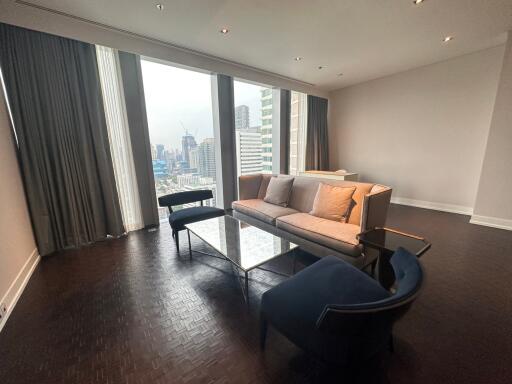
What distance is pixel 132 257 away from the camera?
7.95 ft

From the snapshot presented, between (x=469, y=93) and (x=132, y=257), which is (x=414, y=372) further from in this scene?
(x=469, y=93)

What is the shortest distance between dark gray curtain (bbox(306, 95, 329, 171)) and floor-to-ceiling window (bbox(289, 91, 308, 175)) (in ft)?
0.36

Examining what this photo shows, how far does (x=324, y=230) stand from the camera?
80.4 inches

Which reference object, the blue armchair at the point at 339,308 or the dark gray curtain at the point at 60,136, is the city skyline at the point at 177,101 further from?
the blue armchair at the point at 339,308

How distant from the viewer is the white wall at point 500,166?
9.41ft

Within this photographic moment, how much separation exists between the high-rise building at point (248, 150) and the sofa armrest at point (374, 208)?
271cm

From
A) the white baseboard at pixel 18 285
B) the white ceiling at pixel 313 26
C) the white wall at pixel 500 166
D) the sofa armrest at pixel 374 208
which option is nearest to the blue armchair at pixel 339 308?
the sofa armrest at pixel 374 208

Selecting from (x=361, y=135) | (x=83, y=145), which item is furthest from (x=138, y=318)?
(x=361, y=135)

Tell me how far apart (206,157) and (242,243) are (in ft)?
8.19

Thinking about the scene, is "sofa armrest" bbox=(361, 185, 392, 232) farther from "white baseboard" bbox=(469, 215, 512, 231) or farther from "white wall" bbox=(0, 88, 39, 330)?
"white wall" bbox=(0, 88, 39, 330)

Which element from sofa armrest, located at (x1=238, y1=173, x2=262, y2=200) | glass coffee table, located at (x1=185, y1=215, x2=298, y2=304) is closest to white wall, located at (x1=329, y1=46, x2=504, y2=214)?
sofa armrest, located at (x1=238, y1=173, x2=262, y2=200)

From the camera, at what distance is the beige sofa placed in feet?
6.15

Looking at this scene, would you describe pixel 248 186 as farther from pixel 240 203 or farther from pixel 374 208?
pixel 374 208

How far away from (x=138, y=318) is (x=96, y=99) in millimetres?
2603
